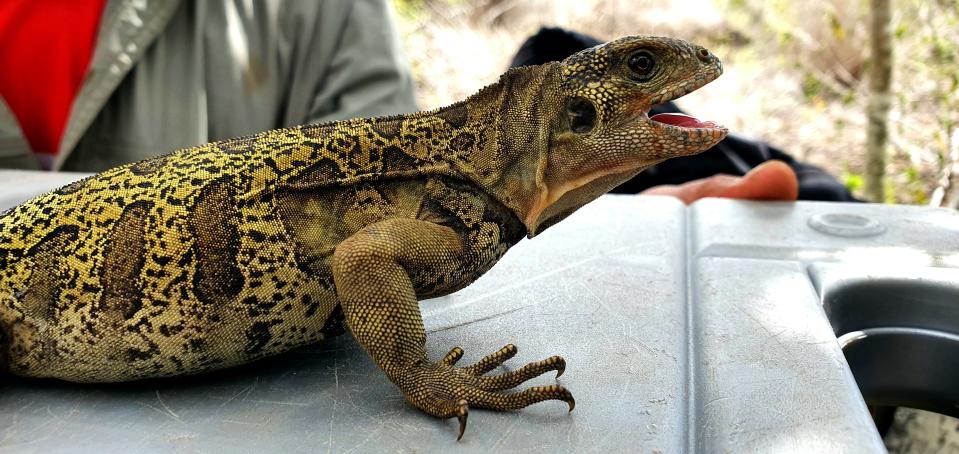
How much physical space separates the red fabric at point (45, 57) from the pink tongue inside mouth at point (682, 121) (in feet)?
9.61

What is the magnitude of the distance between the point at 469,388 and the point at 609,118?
70 centimetres

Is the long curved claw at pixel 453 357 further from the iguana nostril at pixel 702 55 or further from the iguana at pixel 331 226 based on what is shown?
the iguana nostril at pixel 702 55

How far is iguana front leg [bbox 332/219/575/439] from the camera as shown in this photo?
1.69 metres

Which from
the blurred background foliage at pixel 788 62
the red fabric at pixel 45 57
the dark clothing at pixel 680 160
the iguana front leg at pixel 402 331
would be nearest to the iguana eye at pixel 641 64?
the iguana front leg at pixel 402 331

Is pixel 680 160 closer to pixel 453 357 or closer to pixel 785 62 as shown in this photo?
pixel 453 357

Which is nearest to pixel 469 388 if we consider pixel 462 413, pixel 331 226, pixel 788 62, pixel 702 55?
pixel 462 413

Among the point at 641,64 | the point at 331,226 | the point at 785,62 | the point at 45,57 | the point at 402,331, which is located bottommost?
the point at 785,62

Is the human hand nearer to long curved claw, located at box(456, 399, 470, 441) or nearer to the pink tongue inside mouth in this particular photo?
the pink tongue inside mouth

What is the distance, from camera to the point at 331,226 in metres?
1.85

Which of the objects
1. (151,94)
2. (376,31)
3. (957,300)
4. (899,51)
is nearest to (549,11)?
(899,51)

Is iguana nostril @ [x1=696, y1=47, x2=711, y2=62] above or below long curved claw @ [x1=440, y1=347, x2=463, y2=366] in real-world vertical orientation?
A: above

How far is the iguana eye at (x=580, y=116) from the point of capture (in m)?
1.93

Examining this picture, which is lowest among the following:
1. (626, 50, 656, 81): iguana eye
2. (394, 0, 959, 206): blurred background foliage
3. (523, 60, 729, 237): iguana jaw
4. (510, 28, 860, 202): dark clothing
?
(394, 0, 959, 206): blurred background foliage

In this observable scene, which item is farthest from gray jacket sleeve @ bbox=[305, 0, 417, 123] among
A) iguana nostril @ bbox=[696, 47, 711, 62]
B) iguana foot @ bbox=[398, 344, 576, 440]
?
iguana foot @ bbox=[398, 344, 576, 440]
